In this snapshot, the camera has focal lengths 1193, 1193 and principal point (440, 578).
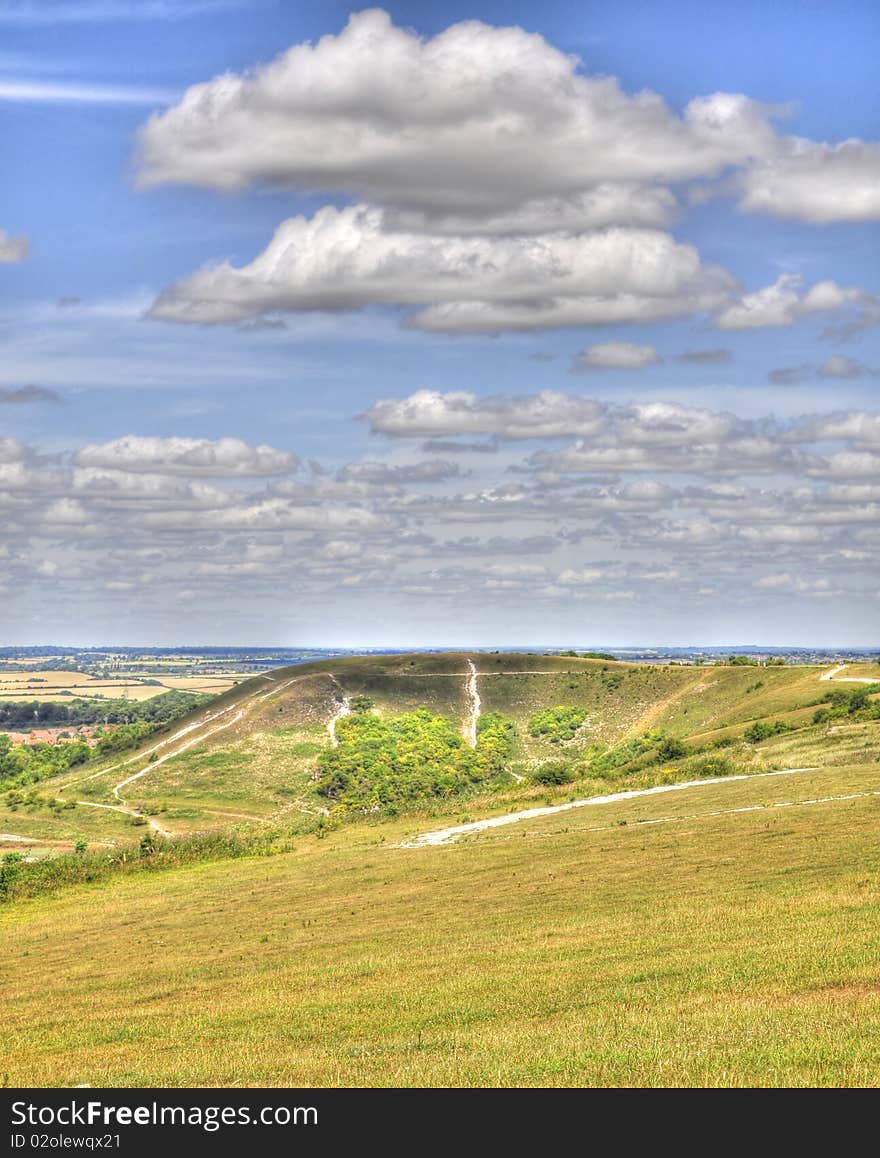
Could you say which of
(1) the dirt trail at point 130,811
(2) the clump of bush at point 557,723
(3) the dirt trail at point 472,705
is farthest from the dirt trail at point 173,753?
(2) the clump of bush at point 557,723

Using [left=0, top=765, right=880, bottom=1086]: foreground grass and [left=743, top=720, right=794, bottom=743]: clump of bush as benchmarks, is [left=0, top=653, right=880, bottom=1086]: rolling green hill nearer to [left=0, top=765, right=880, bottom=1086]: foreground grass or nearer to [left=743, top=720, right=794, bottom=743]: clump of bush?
[left=0, top=765, right=880, bottom=1086]: foreground grass

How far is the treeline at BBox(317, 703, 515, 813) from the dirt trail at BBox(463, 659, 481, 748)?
1029 millimetres

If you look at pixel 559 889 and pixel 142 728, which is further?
pixel 142 728

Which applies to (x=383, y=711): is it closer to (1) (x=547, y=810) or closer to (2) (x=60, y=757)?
(2) (x=60, y=757)

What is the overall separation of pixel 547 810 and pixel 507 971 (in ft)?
164

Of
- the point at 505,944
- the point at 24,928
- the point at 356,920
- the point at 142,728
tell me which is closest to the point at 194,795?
the point at 142,728

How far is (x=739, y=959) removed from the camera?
22.6 m

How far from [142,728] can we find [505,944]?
169 m

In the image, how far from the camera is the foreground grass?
56.1 ft

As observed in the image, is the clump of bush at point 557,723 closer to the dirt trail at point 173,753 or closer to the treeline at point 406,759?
the treeline at point 406,759

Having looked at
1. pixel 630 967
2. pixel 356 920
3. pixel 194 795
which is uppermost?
pixel 630 967

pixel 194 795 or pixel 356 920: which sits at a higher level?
pixel 356 920

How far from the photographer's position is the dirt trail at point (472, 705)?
15238 centimetres
